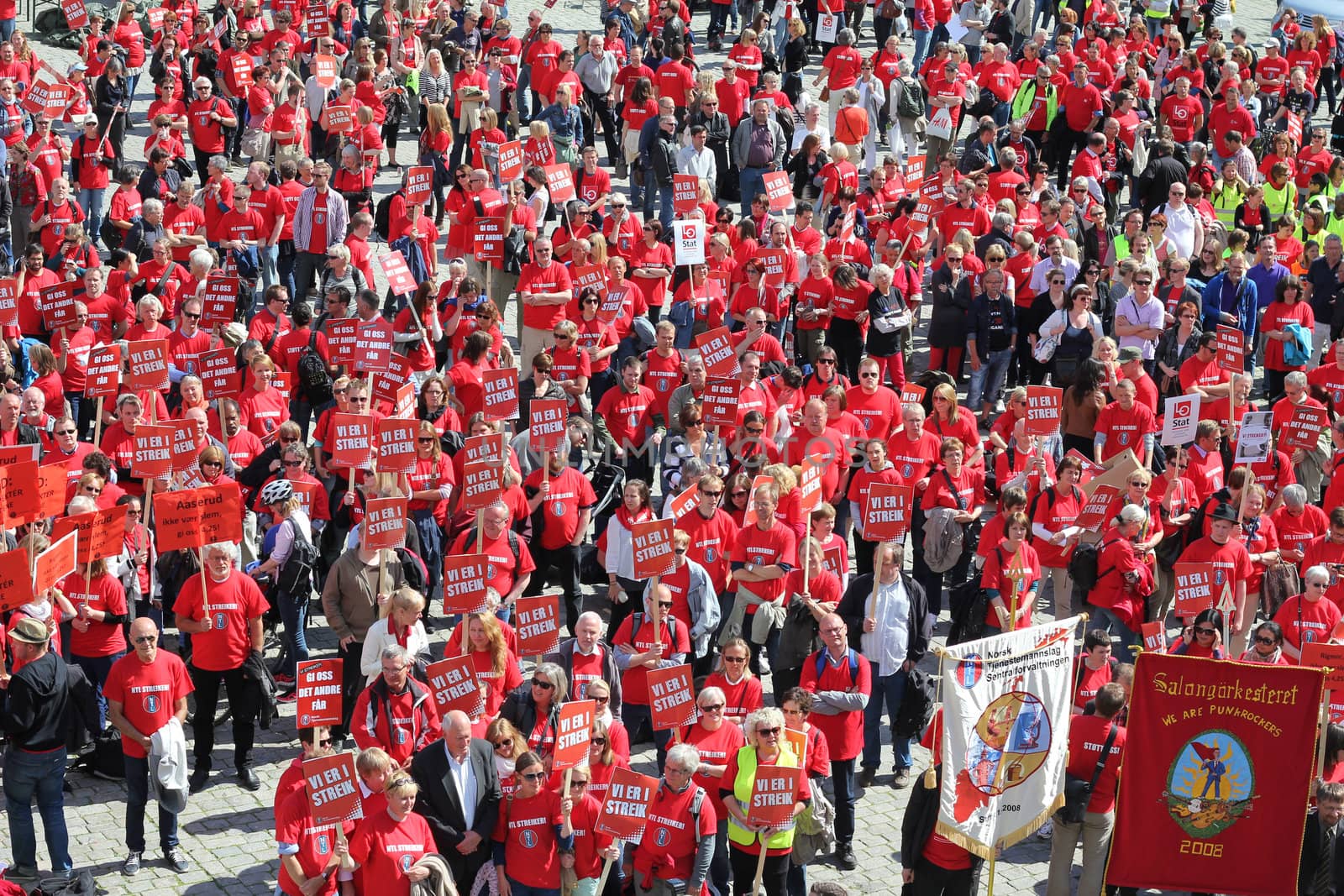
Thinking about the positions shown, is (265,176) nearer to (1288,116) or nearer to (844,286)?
(844,286)

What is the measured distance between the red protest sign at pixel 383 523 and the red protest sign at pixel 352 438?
153 cm

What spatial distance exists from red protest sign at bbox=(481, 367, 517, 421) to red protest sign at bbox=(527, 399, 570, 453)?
0.78 metres

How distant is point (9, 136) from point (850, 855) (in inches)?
580

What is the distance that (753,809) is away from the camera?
12141mm

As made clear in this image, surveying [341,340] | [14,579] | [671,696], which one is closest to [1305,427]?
[671,696]

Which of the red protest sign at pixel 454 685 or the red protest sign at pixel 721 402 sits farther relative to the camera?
the red protest sign at pixel 721 402

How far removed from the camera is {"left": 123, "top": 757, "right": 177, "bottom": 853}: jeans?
514 inches

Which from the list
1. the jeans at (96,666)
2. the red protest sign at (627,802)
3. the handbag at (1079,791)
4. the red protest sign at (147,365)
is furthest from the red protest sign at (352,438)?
the handbag at (1079,791)

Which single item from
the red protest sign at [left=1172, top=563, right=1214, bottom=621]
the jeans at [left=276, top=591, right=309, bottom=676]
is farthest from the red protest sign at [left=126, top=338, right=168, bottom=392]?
the red protest sign at [left=1172, top=563, right=1214, bottom=621]

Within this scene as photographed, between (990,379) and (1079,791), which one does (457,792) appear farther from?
(990,379)

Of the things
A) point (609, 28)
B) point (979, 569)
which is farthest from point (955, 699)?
point (609, 28)

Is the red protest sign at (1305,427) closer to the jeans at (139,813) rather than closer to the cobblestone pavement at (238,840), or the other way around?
the cobblestone pavement at (238,840)

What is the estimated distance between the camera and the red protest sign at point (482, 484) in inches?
602

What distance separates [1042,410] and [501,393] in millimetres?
4406
